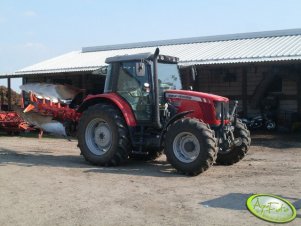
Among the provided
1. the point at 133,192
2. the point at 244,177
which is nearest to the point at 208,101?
the point at 244,177

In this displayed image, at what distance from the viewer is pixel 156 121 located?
8.80 metres

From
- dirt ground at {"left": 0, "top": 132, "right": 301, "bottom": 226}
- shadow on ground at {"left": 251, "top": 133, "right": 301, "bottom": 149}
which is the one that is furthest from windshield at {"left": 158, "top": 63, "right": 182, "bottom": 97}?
shadow on ground at {"left": 251, "top": 133, "right": 301, "bottom": 149}

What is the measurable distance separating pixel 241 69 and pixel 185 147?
423 inches

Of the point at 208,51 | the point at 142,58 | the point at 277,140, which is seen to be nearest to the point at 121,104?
the point at 142,58

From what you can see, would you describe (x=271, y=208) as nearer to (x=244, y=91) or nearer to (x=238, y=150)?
(x=238, y=150)

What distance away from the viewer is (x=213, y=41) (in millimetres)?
21641

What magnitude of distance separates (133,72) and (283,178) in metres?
3.51

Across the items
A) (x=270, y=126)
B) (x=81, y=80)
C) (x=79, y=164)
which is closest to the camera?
(x=79, y=164)

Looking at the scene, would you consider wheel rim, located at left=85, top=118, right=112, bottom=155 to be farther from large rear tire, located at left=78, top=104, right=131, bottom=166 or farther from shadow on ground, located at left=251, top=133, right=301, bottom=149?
shadow on ground, located at left=251, top=133, right=301, bottom=149

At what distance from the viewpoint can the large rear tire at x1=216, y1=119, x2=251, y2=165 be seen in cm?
906

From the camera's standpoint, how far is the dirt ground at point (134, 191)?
5.54 meters

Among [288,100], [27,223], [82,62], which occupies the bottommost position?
[27,223]

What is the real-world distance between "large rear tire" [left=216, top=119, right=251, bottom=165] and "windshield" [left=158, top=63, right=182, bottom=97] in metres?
1.52

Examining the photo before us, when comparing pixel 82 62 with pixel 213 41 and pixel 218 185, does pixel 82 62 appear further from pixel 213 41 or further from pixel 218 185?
pixel 218 185
